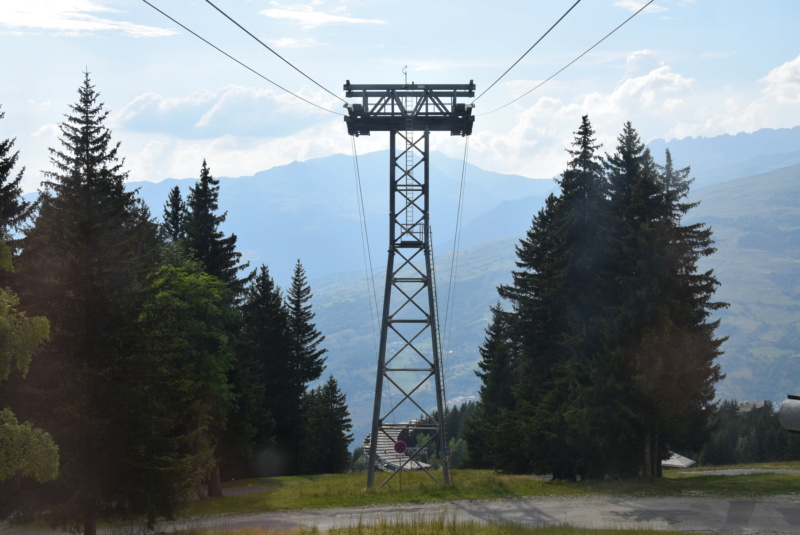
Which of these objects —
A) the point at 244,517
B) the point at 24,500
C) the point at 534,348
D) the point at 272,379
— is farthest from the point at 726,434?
the point at 24,500

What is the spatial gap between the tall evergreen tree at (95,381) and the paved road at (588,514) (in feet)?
12.9

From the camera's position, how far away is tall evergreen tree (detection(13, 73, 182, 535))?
22.8 meters

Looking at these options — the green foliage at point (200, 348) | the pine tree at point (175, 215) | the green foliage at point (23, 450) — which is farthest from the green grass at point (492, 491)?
the pine tree at point (175, 215)

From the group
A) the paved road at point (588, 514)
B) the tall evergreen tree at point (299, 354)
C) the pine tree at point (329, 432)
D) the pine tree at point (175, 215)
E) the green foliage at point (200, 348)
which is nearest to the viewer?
the paved road at point (588, 514)

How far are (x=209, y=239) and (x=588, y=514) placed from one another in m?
36.2

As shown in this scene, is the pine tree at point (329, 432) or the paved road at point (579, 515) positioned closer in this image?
the paved road at point (579, 515)

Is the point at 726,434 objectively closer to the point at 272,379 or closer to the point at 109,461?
the point at 272,379

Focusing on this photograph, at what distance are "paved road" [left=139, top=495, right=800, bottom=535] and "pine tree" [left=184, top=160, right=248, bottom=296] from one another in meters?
28.2

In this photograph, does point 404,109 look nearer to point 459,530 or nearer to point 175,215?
point 459,530

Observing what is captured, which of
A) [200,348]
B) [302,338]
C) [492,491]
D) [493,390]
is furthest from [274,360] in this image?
[492,491]

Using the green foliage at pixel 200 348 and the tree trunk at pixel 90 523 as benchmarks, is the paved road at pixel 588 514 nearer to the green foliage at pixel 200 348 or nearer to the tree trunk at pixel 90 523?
the tree trunk at pixel 90 523

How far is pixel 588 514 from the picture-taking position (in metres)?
26.0

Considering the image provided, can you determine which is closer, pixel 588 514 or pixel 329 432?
pixel 588 514

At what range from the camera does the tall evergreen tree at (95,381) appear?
2280cm
